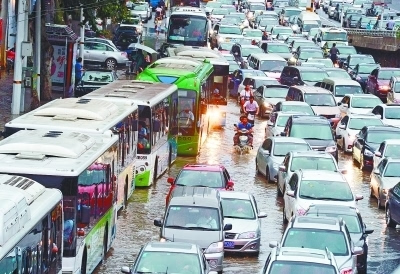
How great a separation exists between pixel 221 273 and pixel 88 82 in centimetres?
2544

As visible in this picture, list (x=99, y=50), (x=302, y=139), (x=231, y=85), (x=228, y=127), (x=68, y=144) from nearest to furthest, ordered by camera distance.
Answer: (x=68, y=144), (x=302, y=139), (x=228, y=127), (x=231, y=85), (x=99, y=50)

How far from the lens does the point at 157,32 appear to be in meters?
82.3

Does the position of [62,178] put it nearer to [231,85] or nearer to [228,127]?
[228,127]

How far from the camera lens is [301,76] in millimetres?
57938

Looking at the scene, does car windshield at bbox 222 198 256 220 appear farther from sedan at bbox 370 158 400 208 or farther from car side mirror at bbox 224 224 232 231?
sedan at bbox 370 158 400 208

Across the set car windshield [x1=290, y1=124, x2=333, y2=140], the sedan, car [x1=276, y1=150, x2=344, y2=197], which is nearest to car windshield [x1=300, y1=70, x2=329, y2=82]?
car windshield [x1=290, y1=124, x2=333, y2=140]

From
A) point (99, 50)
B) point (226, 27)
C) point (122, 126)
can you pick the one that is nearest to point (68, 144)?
point (122, 126)

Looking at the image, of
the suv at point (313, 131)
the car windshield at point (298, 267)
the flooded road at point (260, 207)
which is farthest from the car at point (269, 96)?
the car windshield at point (298, 267)

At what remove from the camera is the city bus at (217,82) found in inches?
1934

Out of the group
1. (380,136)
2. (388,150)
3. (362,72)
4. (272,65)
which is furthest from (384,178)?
(272,65)

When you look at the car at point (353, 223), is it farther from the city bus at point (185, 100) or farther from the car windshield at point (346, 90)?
the car windshield at point (346, 90)

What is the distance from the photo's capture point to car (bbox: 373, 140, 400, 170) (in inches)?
1511

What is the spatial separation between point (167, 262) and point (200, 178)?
10177 mm

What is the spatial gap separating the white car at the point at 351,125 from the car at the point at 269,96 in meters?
7.38
